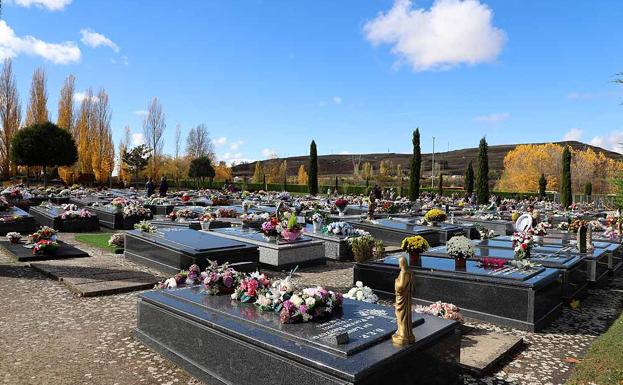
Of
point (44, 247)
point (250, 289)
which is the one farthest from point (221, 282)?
point (44, 247)

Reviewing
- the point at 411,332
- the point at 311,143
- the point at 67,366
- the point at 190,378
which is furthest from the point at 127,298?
the point at 311,143

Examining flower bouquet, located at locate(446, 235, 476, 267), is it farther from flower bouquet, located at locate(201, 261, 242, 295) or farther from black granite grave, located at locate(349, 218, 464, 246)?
black granite grave, located at locate(349, 218, 464, 246)

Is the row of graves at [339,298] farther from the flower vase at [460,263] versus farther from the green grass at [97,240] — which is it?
the green grass at [97,240]

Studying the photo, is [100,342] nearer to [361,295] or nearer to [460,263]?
[361,295]

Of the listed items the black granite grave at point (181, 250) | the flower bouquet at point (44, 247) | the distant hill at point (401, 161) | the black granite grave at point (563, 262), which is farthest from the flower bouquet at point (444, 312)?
the distant hill at point (401, 161)

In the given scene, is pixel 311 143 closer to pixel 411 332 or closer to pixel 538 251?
pixel 538 251

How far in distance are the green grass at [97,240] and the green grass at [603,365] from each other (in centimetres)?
1204

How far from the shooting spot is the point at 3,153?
5066cm

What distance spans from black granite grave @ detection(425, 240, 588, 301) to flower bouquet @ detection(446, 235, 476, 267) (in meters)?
0.88

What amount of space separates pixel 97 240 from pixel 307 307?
42.2 ft

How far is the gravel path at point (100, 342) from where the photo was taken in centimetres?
522

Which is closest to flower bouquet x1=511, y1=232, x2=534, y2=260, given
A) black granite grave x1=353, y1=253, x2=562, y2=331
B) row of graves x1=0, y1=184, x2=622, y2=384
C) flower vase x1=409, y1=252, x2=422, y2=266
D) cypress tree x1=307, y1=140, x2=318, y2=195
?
row of graves x1=0, y1=184, x2=622, y2=384

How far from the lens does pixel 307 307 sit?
4891 millimetres

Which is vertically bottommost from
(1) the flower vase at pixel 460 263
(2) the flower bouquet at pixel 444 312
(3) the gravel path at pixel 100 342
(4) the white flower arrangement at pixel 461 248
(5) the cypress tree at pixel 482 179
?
(3) the gravel path at pixel 100 342
